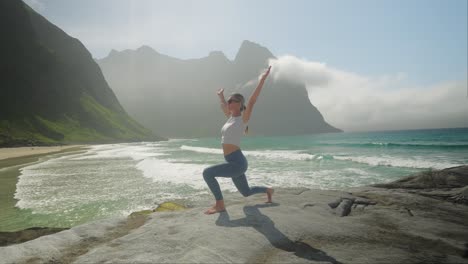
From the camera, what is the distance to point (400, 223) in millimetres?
4086

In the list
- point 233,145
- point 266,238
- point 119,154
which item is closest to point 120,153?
point 119,154

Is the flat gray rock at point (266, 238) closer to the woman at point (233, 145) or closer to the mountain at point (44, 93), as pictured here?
the woman at point (233, 145)

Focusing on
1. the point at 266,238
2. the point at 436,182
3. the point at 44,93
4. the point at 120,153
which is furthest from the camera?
the point at 44,93

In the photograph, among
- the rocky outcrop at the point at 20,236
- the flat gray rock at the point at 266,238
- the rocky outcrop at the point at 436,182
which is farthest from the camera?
the rocky outcrop at the point at 436,182

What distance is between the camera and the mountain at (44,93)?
80.5m

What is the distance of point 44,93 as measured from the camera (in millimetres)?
97688

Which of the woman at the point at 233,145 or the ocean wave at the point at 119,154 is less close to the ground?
the woman at the point at 233,145

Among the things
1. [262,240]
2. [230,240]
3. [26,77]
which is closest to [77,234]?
[230,240]

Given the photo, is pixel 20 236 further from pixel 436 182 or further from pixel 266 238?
pixel 436 182

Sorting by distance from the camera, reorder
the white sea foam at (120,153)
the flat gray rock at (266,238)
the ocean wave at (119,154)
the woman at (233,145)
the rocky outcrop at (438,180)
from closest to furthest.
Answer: the flat gray rock at (266,238), the woman at (233,145), the rocky outcrop at (438,180), the ocean wave at (119,154), the white sea foam at (120,153)

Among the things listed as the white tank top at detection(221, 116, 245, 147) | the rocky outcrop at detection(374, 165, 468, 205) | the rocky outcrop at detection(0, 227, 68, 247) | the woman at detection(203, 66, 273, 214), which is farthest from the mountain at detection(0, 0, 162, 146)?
the rocky outcrop at detection(374, 165, 468, 205)

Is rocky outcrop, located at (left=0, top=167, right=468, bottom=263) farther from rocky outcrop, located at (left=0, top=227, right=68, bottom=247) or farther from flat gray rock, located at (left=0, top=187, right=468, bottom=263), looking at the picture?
rocky outcrop, located at (left=0, top=227, right=68, bottom=247)

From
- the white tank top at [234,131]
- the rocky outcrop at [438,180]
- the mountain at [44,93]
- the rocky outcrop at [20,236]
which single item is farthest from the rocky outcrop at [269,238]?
the mountain at [44,93]

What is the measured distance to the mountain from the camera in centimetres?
8047
